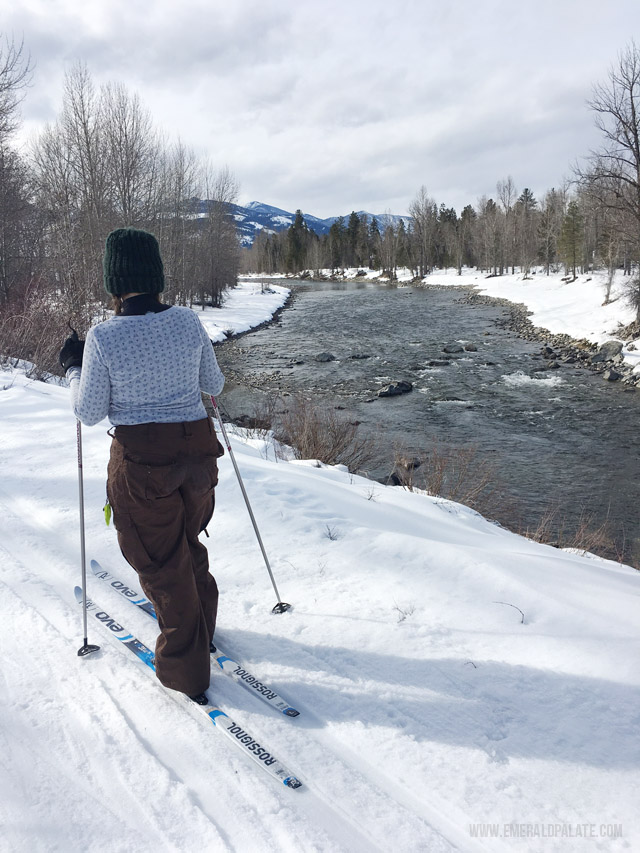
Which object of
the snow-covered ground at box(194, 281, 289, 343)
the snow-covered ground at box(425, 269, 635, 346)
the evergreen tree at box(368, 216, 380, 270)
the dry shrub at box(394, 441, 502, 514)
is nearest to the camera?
the dry shrub at box(394, 441, 502, 514)

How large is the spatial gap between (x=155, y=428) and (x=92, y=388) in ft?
1.01

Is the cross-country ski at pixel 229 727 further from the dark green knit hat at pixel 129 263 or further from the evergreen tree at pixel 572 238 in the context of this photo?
the evergreen tree at pixel 572 238

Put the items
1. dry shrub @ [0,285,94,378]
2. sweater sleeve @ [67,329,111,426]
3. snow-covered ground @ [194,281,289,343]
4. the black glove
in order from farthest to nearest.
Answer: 1. snow-covered ground @ [194,281,289,343]
2. dry shrub @ [0,285,94,378]
3. the black glove
4. sweater sleeve @ [67,329,111,426]

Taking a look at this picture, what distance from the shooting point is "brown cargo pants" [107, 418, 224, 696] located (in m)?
2.37

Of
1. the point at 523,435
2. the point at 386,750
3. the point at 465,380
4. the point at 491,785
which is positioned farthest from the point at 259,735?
the point at 465,380

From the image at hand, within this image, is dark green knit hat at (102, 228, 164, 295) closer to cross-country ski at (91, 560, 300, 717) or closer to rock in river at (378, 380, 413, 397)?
cross-country ski at (91, 560, 300, 717)

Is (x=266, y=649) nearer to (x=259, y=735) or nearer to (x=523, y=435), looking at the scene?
(x=259, y=735)

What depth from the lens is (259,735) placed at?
2.31 meters

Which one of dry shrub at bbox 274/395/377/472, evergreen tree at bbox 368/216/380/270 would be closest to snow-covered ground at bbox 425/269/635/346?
dry shrub at bbox 274/395/377/472

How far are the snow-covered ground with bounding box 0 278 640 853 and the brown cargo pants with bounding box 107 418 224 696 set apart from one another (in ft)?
0.74

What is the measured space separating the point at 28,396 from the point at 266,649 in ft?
19.7

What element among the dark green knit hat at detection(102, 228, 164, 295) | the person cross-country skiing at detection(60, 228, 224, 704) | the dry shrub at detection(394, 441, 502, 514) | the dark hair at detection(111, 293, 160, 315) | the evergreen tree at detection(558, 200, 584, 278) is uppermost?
the evergreen tree at detection(558, 200, 584, 278)

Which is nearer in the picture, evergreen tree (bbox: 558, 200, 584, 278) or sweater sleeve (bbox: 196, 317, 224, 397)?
sweater sleeve (bbox: 196, 317, 224, 397)

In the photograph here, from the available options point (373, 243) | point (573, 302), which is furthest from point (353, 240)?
point (573, 302)
